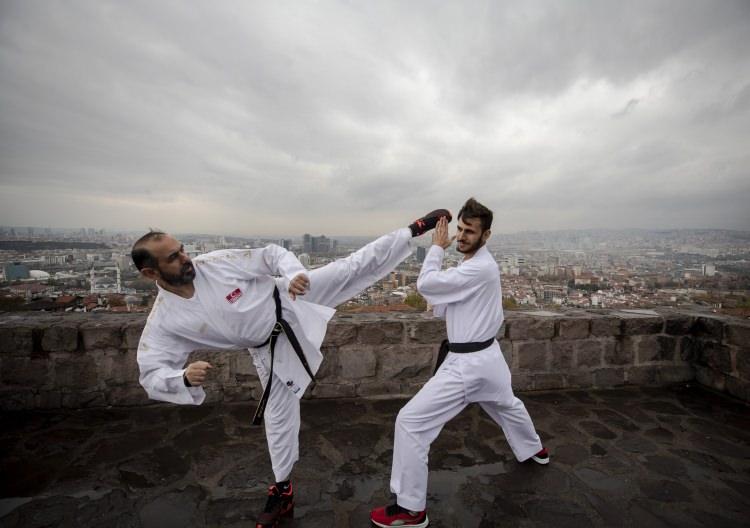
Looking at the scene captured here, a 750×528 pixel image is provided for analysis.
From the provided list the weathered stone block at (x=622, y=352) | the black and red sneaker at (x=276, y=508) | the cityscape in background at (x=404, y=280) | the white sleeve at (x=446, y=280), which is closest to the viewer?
the black and red sneaker at (x=276, y=508)

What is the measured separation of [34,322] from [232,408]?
89.3 inches

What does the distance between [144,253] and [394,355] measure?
110 inches

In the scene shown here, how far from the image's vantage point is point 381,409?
12.4 feet

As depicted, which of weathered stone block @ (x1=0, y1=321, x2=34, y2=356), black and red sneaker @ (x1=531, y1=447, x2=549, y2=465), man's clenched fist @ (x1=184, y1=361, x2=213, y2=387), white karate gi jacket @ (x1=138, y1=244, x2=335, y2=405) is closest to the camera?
man's clenched fist @ (x1=184, y1=361, x2=213, y2=387)

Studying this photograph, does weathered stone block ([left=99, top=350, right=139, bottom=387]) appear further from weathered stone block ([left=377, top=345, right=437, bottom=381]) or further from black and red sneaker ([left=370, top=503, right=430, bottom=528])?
black and red sneaker ([left=370, top=503, right=430, bottom=528])

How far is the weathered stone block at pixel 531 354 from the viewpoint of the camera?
164 inches

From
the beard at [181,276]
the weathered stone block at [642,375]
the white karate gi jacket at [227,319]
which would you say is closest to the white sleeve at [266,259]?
the white karate gi jacket at [227,319]

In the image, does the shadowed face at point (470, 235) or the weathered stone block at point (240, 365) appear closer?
the shadowed face at point (470, 235)

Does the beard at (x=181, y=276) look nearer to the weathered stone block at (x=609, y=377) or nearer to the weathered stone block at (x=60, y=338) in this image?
the weathered stone block at (x=60, y=338)

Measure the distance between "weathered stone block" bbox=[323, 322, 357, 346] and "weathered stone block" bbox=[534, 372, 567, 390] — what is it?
2.25 meters

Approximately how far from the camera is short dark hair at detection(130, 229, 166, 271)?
191 cm

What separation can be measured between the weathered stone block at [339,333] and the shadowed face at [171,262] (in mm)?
2055

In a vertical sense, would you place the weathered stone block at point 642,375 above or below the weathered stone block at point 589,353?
below

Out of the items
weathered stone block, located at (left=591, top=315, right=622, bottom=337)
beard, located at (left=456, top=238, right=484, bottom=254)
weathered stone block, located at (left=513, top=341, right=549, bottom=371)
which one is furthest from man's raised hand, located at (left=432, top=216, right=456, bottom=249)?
weathered stone block, located at (left=591, top=315, right=622, bottom=337)
